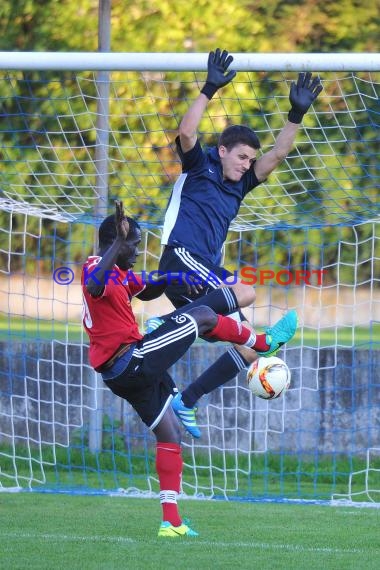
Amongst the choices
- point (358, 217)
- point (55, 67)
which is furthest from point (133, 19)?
point (55, 67)

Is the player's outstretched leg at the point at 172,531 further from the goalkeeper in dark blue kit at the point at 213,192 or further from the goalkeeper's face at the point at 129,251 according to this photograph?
the goalkeeper's face at the point at 129,251

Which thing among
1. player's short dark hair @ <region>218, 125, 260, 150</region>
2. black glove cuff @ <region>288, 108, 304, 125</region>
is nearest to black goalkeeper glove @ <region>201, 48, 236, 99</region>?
player's short dark hair @ <region>218, 125, 260, 150</region>

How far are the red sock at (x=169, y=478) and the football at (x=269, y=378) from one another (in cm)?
65

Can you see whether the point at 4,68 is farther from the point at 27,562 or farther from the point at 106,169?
the point at 27,562

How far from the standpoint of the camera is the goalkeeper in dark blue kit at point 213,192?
7.25 m

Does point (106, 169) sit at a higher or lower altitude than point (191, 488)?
higher

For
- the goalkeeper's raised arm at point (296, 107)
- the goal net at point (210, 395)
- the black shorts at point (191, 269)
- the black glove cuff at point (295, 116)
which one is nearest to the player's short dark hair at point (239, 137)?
the goalkeeper's raised arm at point (296, 107)

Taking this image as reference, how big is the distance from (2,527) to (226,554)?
1801 mm

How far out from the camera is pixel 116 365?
22.9ft

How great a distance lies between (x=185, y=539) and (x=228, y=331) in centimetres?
129

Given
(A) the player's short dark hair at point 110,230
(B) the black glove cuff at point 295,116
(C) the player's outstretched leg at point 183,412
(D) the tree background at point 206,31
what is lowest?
(C) the player's outstretched leg at point 183,412

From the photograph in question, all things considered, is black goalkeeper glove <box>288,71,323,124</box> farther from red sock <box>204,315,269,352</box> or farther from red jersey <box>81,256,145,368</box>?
red jersey <box>81,256,145,368</box>

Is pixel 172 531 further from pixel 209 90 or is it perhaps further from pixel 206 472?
pixel 206 472

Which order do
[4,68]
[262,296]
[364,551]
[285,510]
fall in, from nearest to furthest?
[364,551] < [4,68] < [285,510] < [262,296]
